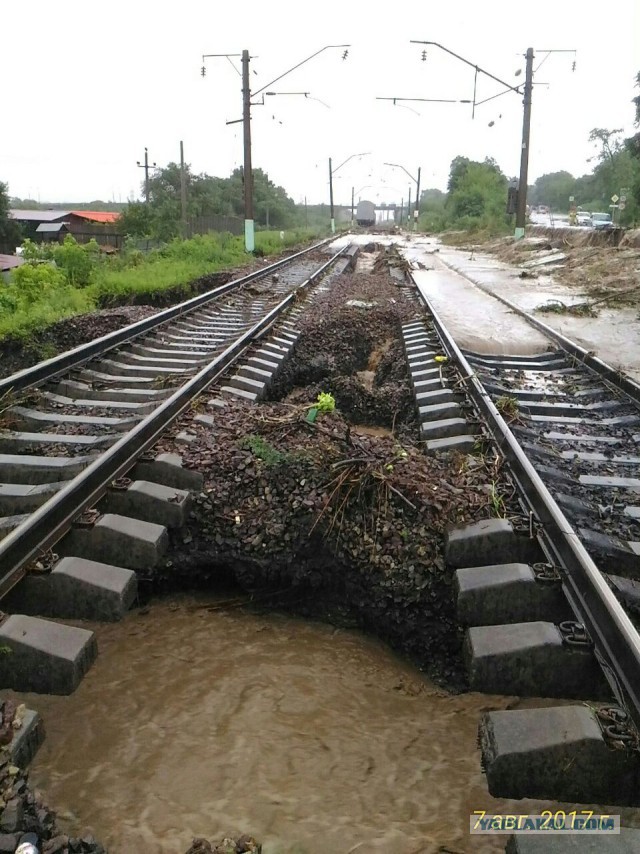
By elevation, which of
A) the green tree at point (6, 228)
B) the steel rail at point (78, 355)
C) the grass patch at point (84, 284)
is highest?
the green tree at point (6, 228)

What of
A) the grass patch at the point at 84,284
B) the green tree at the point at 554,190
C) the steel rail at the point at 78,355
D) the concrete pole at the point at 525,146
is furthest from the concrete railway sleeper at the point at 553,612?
the green tree at the point at 554,190

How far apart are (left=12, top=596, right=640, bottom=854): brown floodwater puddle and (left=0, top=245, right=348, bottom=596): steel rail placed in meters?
0.47

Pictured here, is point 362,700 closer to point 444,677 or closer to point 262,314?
point 444,677

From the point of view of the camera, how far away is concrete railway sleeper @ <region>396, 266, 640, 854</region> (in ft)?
7.09

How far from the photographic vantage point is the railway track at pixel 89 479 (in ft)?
8.77

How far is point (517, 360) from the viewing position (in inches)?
308

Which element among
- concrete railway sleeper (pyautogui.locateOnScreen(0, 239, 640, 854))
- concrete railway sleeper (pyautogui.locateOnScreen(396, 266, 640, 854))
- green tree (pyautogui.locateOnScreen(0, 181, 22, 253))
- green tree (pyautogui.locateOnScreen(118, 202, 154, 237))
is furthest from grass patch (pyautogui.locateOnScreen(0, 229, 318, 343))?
green tree (pyautogui.locateOnScreen(0, 181, 22, 253))

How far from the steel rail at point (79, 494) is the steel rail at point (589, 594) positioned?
2.29m

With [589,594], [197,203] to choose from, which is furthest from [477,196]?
[589,594]

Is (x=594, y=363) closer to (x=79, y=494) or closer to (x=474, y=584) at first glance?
(x=474, y=584)

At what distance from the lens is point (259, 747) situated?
2.54m

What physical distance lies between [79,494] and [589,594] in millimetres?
2465

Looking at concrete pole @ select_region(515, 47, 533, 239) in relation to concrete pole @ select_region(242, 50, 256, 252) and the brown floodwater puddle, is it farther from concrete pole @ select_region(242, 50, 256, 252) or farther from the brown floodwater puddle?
the brown floodwater puddle

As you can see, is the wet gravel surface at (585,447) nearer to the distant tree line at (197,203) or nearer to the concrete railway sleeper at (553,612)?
the concrete railway sleeper at (553,612)
